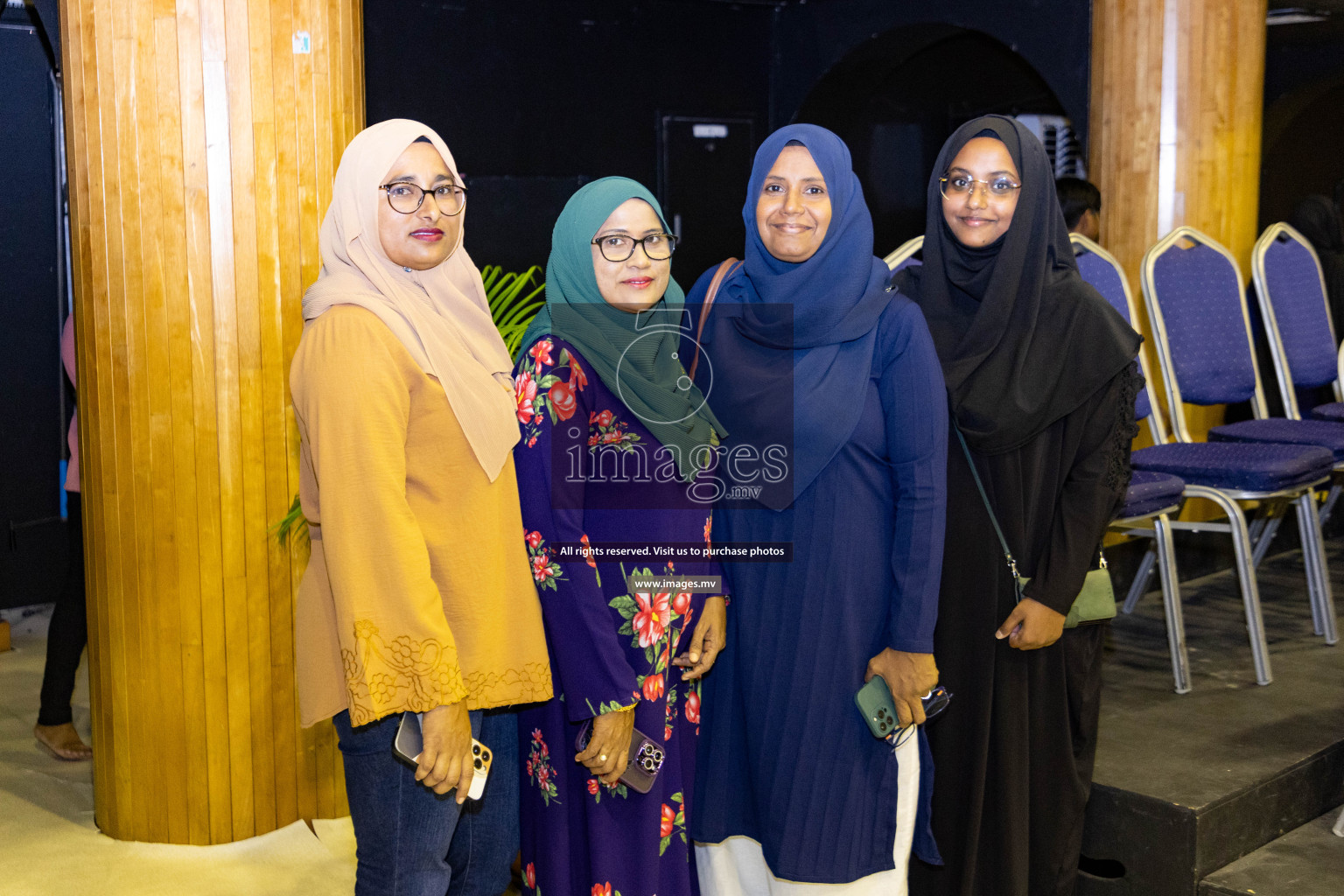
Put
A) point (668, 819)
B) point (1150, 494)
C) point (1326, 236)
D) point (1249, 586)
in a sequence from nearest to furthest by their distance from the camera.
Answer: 1. point (668, 819)
2. point (1150, 494)
3. point (1249, 586)
4. point (1326, 236)

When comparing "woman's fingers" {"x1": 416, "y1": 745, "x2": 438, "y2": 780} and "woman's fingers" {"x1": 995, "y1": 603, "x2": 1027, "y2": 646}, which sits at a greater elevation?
"woman's fingers" {"x1": 995, "y1": 603, "x2": 1027, "y2": 646}

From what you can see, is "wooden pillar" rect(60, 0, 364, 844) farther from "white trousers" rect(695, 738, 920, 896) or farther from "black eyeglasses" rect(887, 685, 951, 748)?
"black eyeglasses" rect(887, 685, 951, 748)

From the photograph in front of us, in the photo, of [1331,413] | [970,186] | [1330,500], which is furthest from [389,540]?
[1330,500]

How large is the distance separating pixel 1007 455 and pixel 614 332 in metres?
0.71

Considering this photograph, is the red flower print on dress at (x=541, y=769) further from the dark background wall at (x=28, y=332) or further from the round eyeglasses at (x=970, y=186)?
the dark background wall at (x=28, y=332)

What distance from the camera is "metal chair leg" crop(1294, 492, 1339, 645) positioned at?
3.43 m

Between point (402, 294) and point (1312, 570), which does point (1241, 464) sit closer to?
point (1312, 570)

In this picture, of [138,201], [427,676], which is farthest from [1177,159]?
[427,676]

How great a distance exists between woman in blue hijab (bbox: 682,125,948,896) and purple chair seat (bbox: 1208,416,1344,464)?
84.7 inches

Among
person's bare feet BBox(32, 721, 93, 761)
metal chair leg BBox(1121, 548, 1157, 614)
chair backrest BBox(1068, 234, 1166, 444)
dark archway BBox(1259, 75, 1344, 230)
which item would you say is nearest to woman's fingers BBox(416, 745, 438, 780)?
person's bare feet BBox(32, 721, 93, 761)

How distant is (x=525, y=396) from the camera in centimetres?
172

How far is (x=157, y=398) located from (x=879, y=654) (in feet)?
5.62

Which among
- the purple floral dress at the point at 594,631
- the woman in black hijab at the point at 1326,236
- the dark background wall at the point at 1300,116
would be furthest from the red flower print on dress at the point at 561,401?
the dark background wall at the point at 1300,116

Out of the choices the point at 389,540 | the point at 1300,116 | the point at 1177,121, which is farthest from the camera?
the point at 1300,116
